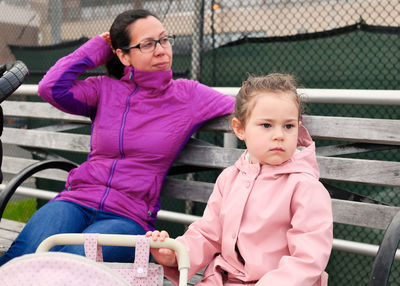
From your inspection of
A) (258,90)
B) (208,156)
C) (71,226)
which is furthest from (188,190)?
(258,90)

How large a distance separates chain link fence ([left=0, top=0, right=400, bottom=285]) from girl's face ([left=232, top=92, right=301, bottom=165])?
1.50 metres

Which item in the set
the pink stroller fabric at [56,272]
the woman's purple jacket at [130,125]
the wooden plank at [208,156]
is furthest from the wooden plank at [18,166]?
the pink stroller fabric at [56,272]

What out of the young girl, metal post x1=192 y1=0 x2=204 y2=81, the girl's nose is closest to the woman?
the young girl

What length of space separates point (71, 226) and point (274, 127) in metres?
1.01

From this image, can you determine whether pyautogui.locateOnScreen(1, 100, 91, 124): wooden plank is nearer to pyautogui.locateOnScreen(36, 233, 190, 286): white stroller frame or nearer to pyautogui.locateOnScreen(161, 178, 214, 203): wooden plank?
pyautogui.locateOnScreen(161, 178, 214, 203): wooden plank

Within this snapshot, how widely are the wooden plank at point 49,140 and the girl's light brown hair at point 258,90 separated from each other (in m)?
1.45

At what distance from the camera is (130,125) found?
7.84ft

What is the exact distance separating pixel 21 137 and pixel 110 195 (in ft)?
4.74

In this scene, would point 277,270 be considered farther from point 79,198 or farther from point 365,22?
point 365,22

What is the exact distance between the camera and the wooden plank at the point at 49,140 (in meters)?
3.11

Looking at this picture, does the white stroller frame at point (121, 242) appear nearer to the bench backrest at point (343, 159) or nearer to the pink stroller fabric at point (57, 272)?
the pink stroller fabric at point (57, 272)

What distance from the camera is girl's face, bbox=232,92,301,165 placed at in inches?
67.5

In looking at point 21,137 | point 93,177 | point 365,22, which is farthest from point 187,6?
point 93,177

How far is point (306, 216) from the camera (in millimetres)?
1604
